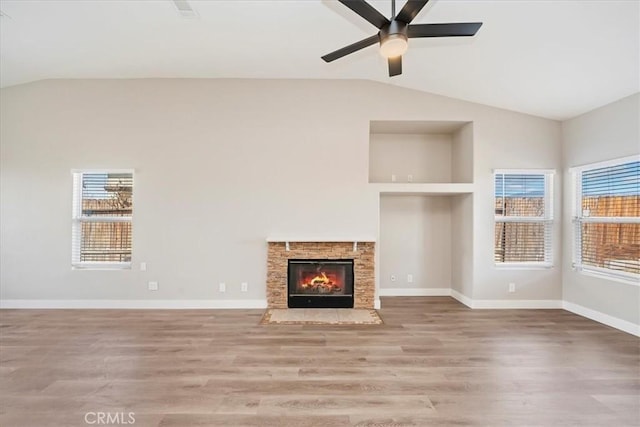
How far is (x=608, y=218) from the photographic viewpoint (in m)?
4.36

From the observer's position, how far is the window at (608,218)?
4.04 meters

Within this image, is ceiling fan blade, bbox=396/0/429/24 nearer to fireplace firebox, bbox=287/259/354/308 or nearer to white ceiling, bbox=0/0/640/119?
white ceiling, bbox=0/0/640/119

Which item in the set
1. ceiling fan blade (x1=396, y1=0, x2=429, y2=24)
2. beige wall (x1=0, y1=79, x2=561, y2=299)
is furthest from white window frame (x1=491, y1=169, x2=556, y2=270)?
ceiling fan blade (x1=396, y1=0, x2=429, y2=24)

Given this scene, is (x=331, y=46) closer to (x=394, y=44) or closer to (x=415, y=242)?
(x=394, y=44)

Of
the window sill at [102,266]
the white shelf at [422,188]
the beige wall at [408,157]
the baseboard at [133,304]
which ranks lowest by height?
the baseboard at [133,304]

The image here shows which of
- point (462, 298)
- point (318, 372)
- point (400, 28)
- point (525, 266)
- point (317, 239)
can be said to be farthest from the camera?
point (462, 298)

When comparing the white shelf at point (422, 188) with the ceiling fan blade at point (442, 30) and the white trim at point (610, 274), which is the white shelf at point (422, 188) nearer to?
the white trim at point (610, 274)

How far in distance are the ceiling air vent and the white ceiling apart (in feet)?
0.20

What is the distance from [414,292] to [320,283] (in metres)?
1.86

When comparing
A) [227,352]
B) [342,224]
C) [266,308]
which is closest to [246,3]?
[342,224]

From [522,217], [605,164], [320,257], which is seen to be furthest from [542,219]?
[320,257]

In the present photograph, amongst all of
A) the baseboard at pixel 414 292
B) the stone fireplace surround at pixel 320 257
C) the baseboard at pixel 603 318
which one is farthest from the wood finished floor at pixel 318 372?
the baseboard at pixel 414 292

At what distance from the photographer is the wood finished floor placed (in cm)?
236

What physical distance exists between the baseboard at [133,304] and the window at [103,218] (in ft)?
1.85
